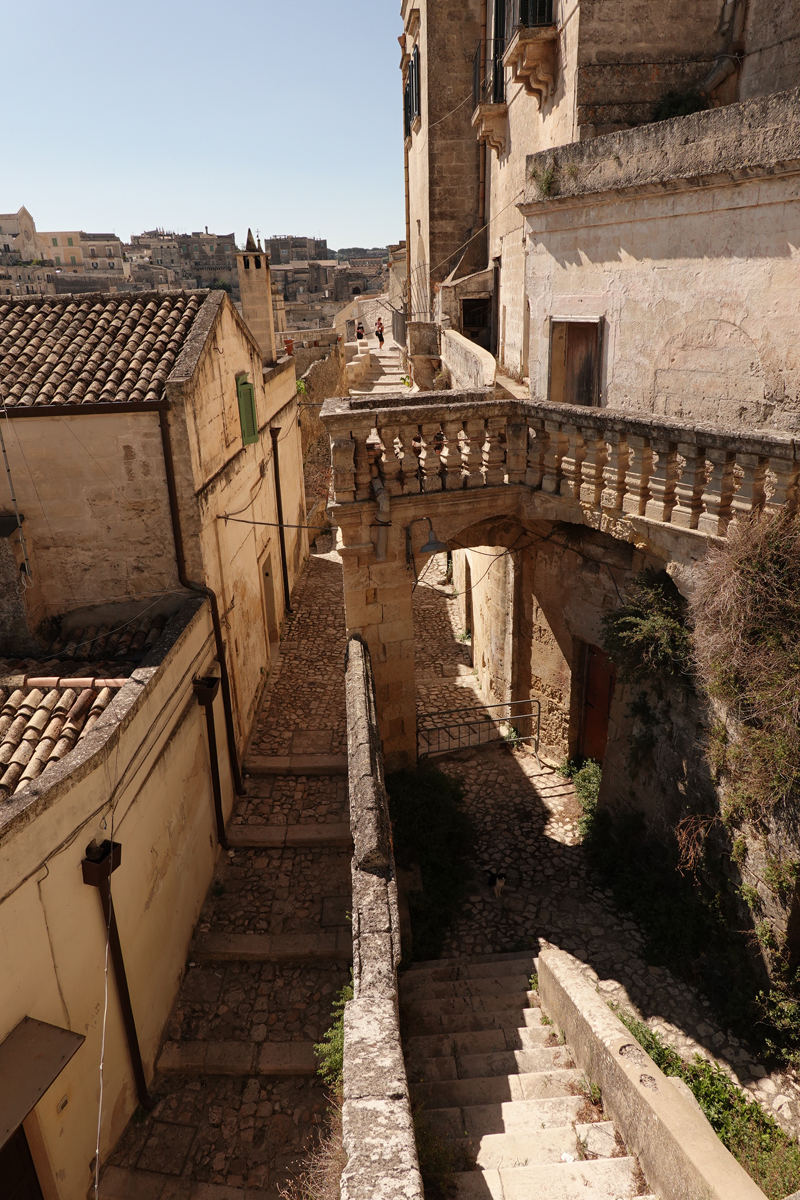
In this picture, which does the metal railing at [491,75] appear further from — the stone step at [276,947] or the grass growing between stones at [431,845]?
the stone step at [276,947]

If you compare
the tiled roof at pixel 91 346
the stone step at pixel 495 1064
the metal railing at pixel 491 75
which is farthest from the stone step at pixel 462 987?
the metal railing at pixel 491 75

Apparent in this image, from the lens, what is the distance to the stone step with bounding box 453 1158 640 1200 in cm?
386

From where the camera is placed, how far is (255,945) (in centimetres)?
881

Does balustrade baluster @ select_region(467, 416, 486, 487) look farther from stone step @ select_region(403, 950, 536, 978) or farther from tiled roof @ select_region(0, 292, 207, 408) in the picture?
stone step @ select_region(403, 950, 536, 978)

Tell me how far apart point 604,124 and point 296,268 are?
71207 mm

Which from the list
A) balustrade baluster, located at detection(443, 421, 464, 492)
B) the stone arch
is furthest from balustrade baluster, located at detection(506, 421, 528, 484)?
the stone arch

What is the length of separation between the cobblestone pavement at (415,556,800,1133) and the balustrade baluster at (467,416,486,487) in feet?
14.6

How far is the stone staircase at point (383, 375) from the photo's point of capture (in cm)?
2761

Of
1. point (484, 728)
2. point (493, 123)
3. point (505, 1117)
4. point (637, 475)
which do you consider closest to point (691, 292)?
point (637, 475)

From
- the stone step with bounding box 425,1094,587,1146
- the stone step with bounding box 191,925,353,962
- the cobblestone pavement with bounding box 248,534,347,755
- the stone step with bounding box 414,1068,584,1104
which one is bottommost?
the stone step with bounding box 191,925,353,962

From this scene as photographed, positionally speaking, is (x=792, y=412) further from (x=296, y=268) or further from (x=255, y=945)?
(x=296, y=268)

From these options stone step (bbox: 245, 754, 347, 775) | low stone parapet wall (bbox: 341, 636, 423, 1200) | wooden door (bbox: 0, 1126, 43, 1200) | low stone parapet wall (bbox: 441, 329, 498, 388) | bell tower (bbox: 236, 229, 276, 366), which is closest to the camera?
low stone parapet wall (bbox: 341, 636, 423, 1200)

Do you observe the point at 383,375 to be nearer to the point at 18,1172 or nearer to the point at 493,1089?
the point at 18,1172

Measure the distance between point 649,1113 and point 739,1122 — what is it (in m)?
1.87
